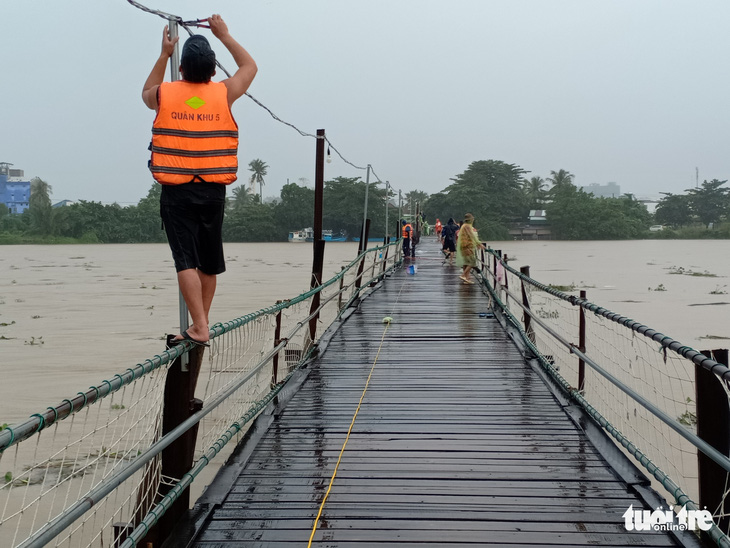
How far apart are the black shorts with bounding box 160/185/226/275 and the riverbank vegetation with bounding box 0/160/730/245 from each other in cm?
6289

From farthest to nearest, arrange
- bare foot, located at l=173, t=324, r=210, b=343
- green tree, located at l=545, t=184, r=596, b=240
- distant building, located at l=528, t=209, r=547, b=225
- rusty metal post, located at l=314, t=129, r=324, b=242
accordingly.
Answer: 1. distant building, located at l=528, t=209, r=547, b=225
2. green tree, located at l=545, t=184, r=596, b=240
3. rusty metal post, located at l=314, t=129, r=324, b=242
4. bare foot, located at l=173, t=324, r=210, b=343

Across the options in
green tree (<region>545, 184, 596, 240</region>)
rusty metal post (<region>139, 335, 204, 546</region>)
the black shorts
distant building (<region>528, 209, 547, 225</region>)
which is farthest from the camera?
distant building (<region>528, 209, 547, 225</region>)

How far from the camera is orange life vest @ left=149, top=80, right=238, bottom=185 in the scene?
2.98m

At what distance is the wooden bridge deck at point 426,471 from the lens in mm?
2910

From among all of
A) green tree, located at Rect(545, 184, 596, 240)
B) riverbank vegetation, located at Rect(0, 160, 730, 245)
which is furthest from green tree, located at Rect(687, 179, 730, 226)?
green tree, located at Rect(545, 184, 596, 240)

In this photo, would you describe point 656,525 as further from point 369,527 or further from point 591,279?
point 591,279

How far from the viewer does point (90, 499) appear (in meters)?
2.05

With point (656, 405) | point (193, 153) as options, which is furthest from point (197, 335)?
point (656, 405)

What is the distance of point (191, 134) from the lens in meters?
3.00

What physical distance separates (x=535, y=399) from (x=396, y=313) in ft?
17.3

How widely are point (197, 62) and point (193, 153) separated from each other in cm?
37

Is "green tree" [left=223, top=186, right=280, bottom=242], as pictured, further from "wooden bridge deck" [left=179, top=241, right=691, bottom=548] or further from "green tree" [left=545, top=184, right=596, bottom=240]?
"wooden bridge deck" [left=179, top=241, right=691, bottom=548]

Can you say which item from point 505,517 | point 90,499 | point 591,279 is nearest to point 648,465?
point 505,517

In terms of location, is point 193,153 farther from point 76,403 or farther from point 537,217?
point 537,217
